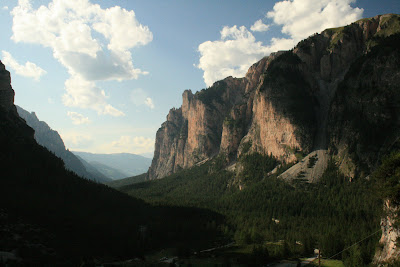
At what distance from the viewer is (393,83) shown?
138500 millimetres

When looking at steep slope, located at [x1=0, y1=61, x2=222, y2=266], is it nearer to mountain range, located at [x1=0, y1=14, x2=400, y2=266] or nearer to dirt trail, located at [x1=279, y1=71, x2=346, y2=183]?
mountain range, located at [x1=0, y1=14, x2=400, y2=266]

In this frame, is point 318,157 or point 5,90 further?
point 318,157

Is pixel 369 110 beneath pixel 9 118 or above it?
above

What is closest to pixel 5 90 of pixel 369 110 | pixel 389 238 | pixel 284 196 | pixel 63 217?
pixel 63 217

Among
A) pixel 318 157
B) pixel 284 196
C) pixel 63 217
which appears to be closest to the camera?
pixel 63 217

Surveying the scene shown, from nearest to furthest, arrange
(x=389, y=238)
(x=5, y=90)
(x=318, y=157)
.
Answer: (x=389, y=238), (x=5, y=90), (x=318, y=157)

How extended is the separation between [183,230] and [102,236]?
136 ft

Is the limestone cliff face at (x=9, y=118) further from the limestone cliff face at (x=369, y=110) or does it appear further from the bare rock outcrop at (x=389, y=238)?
the limestone cliff face at (x=369, y=110)

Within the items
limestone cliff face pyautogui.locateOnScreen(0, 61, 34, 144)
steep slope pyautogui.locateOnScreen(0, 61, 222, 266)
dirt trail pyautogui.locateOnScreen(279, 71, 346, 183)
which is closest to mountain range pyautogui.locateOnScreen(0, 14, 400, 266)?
steep slope pyautogui.locateOnScreen(0, 61, 222, 266)

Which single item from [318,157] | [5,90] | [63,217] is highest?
[5,90]

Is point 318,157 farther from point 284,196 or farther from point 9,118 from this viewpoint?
point 9,118

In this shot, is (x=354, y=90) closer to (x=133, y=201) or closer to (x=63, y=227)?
(x=133, y=201)

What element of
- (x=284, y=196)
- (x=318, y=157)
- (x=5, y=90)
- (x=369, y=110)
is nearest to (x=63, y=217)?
(x=5, y=90)

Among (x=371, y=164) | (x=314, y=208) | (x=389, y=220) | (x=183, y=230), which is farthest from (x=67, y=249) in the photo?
(x=371, y=164)
